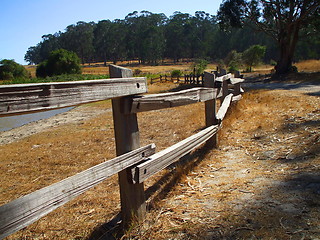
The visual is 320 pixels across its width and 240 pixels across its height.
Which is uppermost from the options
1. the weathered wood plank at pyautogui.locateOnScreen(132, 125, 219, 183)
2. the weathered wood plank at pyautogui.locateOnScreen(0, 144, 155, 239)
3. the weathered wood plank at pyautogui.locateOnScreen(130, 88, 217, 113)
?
the weathered wood plank at pyautogui.locateOnScreen(130, 88, 217, 113)

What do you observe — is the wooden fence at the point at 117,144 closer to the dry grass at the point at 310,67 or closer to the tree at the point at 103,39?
the dry grass at the point at 310,67

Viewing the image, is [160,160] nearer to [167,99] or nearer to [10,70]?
[167,99]

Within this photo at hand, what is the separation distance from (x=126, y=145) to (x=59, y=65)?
2655 inches

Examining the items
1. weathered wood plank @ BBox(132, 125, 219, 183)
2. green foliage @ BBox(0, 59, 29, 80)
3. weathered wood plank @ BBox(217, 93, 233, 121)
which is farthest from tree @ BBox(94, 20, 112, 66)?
weathered wood plank @ BBox(132, 125, 219, 183)

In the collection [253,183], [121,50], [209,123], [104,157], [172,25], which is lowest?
[104,157]

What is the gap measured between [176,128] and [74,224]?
18.0 feet

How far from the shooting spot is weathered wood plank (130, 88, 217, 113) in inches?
111

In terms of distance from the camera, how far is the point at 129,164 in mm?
2754

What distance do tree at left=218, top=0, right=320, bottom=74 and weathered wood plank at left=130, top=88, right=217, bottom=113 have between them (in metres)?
21.7

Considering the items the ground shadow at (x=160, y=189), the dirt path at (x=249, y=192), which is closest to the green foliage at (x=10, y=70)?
the ground shadow at (x=160, y=189)

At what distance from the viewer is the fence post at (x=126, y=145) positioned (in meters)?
2.74

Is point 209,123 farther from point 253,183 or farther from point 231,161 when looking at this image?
point 253,183

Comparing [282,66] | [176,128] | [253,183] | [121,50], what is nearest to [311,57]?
[282,66]

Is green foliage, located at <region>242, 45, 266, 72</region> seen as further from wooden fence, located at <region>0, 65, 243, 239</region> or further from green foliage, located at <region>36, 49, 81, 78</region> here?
wooden fence, located at <region>0, 65, 243, 239</region>
